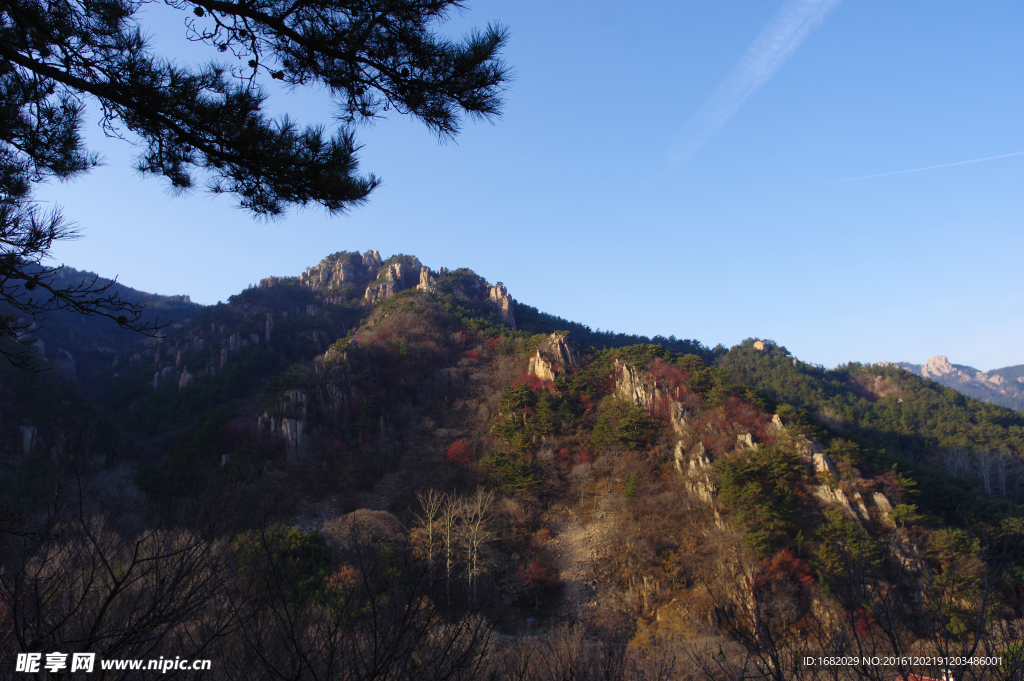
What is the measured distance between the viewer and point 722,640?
14.3 m

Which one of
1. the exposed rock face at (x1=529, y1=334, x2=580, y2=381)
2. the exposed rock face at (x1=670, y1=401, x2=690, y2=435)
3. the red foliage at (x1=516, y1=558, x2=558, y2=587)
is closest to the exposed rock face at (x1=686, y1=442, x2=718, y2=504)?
the exposed rock face at (x1=670, y1=401, x2=690, y2=435)

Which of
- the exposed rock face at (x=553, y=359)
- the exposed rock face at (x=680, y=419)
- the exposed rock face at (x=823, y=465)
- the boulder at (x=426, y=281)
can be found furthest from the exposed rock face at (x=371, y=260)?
the exposed rock face at (x=823, y=465)

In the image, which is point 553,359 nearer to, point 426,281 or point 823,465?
point 823,465

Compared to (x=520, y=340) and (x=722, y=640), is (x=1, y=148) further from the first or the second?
(x=520, y=340)

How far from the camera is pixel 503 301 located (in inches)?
2046

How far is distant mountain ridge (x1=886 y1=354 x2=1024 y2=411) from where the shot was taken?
106500 millimetres

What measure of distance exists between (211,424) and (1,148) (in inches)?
1051

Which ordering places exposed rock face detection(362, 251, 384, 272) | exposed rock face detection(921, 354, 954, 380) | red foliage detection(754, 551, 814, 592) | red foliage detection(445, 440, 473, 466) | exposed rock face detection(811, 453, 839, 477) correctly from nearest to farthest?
red foliage detection(754, 551, 814, 592)
exposed rock face detection(811, 453, 839, 477)
red foliage detection(445, 440, 473, 466)
exposed rock face detection(362, 251, 384, 272)
exposed rock face detection(921, 354, 954, 380)

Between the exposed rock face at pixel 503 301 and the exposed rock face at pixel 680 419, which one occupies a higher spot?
the exposed rock face at pixel 503 301

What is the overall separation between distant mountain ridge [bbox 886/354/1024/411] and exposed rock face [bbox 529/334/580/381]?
4083 inches

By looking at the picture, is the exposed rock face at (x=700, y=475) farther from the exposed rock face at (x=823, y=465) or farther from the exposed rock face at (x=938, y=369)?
the exposed rock face at (x=938, y=369)

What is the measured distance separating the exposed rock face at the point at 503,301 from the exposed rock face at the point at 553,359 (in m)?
14.3

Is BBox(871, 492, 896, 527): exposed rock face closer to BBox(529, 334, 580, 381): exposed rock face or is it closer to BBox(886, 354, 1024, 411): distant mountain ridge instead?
BBox(529, 334, 580, 381): exposed rock face

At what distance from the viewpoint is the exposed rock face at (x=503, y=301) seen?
162 feet
